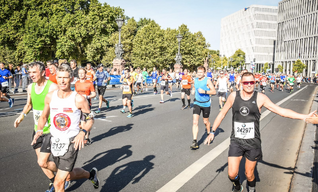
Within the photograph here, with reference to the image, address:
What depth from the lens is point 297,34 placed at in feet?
302

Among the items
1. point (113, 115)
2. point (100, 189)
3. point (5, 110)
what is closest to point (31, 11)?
point (5, 110)

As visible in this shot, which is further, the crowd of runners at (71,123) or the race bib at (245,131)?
the race bib at (245,131)

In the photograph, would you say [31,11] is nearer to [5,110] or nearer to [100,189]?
[5,110]

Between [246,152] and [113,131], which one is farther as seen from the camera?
[113,131]

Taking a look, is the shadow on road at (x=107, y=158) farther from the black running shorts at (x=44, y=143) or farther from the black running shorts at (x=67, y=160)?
the black running shorts at (x=67, y=160)

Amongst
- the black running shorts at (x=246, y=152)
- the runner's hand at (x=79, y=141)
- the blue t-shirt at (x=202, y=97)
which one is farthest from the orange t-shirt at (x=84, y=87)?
the black running shorts at (x=246, y=152)

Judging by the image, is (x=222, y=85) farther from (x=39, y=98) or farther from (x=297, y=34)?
(x=297, y=34)

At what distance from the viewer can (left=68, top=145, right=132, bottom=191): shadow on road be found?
5.04m

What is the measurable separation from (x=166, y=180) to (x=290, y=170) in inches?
96.2

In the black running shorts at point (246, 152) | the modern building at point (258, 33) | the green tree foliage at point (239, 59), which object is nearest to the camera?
the black running shorts at point (246, 152)

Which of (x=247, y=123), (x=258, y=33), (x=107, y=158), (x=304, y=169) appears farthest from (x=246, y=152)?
(x=258, y=33)

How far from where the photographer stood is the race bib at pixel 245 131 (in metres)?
3.81

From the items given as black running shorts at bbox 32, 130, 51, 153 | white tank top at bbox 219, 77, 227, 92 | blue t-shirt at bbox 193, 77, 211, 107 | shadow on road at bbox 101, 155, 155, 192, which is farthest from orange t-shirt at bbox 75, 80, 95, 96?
white tank top at bbox 219, 77, 227, 92

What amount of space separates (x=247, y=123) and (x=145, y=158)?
2454 millimetres
